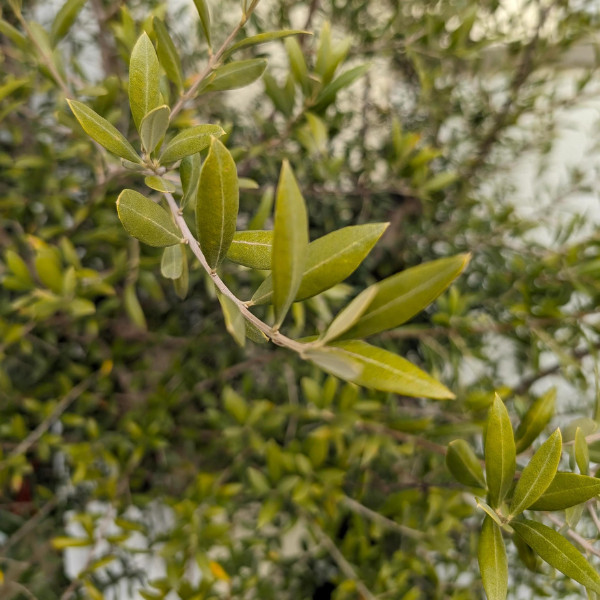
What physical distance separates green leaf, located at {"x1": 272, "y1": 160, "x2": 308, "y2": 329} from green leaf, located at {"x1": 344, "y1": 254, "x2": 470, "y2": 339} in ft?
0.11

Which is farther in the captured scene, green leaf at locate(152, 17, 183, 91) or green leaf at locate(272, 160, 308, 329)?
green leaf at locate(152, 17, 183, 91)

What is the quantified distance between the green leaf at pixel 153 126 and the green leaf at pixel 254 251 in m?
0.07

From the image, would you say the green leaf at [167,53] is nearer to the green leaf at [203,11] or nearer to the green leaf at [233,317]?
the green leaf at [203,11]

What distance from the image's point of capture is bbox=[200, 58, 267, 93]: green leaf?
0.35 m

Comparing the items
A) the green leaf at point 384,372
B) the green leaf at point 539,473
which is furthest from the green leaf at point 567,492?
the green leaf at point 384,372

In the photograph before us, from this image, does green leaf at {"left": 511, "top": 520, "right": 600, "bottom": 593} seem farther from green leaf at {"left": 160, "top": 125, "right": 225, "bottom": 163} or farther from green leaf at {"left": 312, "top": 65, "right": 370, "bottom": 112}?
green leaf at {"left": 312, "top": 65, "right": 370, "bottom": 112}

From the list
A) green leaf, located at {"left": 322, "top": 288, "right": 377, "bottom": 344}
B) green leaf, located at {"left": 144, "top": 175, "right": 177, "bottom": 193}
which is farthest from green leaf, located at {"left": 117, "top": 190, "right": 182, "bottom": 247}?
green leaf, located at {"left": 322, "top": 288, "right": 377, "bottom": 344}

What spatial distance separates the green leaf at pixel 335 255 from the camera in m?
0.23

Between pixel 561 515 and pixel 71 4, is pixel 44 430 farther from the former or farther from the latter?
pixel 561 515

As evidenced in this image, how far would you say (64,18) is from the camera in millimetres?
461

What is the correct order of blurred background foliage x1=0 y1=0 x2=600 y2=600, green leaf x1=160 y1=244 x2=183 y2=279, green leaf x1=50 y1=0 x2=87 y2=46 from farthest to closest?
1. blurred background foliage x1=0 y1=0 x2=600 y2=600
2. green leaf x1=50 y1=0 x2=87 y2=46
3. green leaf x1=160 y1=244 x2=183 y2=279

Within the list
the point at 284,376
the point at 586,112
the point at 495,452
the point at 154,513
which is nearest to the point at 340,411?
the point at 284,376

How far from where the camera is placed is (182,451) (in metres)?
0.84

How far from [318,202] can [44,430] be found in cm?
51
